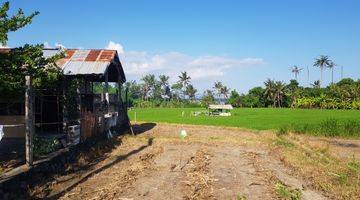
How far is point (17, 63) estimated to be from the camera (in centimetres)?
1190

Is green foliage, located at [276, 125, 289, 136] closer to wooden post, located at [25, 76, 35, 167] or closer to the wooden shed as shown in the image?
the wooden shed

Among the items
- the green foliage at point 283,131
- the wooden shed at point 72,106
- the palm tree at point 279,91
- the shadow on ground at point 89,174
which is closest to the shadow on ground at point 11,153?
the wooden shed at point 72,106

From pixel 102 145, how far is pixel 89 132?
742 mm

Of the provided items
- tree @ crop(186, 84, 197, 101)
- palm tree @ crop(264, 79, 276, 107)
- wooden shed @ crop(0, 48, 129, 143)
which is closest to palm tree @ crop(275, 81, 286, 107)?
palm tree @ crop(264, 79, 276, 107)

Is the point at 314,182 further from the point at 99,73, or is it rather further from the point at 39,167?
the point at 99,73

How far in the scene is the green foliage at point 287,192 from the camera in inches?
368

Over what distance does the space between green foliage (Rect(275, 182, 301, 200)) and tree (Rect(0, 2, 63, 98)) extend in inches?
269

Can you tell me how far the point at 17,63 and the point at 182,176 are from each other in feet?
17.2

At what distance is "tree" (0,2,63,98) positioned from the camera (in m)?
11.4

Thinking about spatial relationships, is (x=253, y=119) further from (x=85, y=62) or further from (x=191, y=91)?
(x=191, y=91)

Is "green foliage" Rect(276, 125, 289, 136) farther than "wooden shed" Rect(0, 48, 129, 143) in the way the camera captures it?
Yes

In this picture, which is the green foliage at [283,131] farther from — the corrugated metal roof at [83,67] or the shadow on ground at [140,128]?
the corrugated metal roof at [83,67]

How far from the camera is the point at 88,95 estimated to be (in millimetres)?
19562

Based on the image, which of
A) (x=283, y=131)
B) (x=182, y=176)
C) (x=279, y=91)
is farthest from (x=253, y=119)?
(x=279, y=91)
